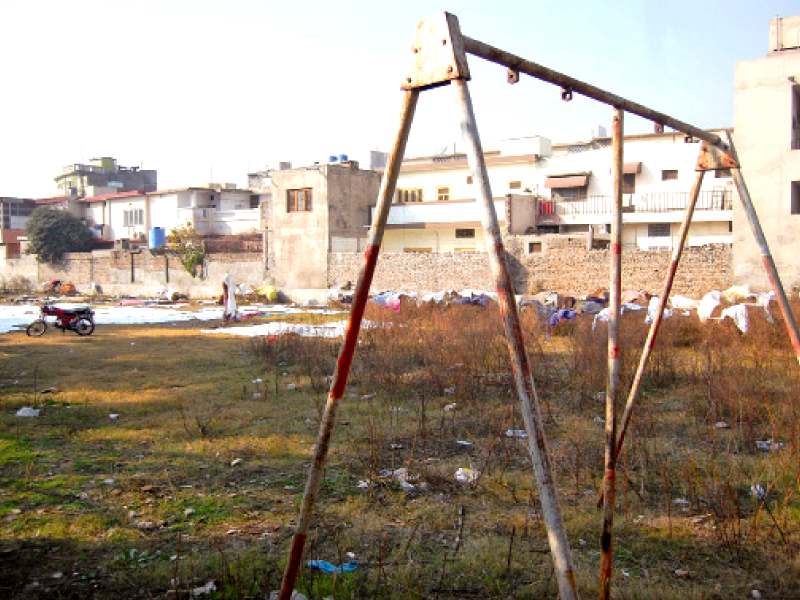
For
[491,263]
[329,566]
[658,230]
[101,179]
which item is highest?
[101,179]

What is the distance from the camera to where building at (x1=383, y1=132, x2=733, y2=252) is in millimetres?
25469

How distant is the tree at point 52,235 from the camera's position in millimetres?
36500

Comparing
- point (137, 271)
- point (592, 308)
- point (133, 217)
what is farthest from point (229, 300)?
point (133, 217)

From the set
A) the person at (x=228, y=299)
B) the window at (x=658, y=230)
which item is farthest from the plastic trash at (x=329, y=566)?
the window at (x=658, y=230)

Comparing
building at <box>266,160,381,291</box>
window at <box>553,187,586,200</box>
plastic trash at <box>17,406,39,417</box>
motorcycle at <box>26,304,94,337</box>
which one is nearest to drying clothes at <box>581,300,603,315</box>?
motorcycle at <box>26,304,94,337</box>

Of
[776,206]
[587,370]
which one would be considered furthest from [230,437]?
[776,206]

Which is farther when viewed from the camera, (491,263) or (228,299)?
(228,299)

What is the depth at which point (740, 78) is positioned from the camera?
17.3m

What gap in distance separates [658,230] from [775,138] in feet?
30.6

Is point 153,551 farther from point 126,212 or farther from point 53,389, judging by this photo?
point 126,212

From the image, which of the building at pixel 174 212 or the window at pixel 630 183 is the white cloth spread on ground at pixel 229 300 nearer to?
the window at pixel 630 183

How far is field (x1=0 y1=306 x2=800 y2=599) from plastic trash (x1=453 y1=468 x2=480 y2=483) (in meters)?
0.05

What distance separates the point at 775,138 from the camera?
55.2 feet

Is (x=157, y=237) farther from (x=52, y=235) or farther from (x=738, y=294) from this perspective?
(x=738, y=294)
